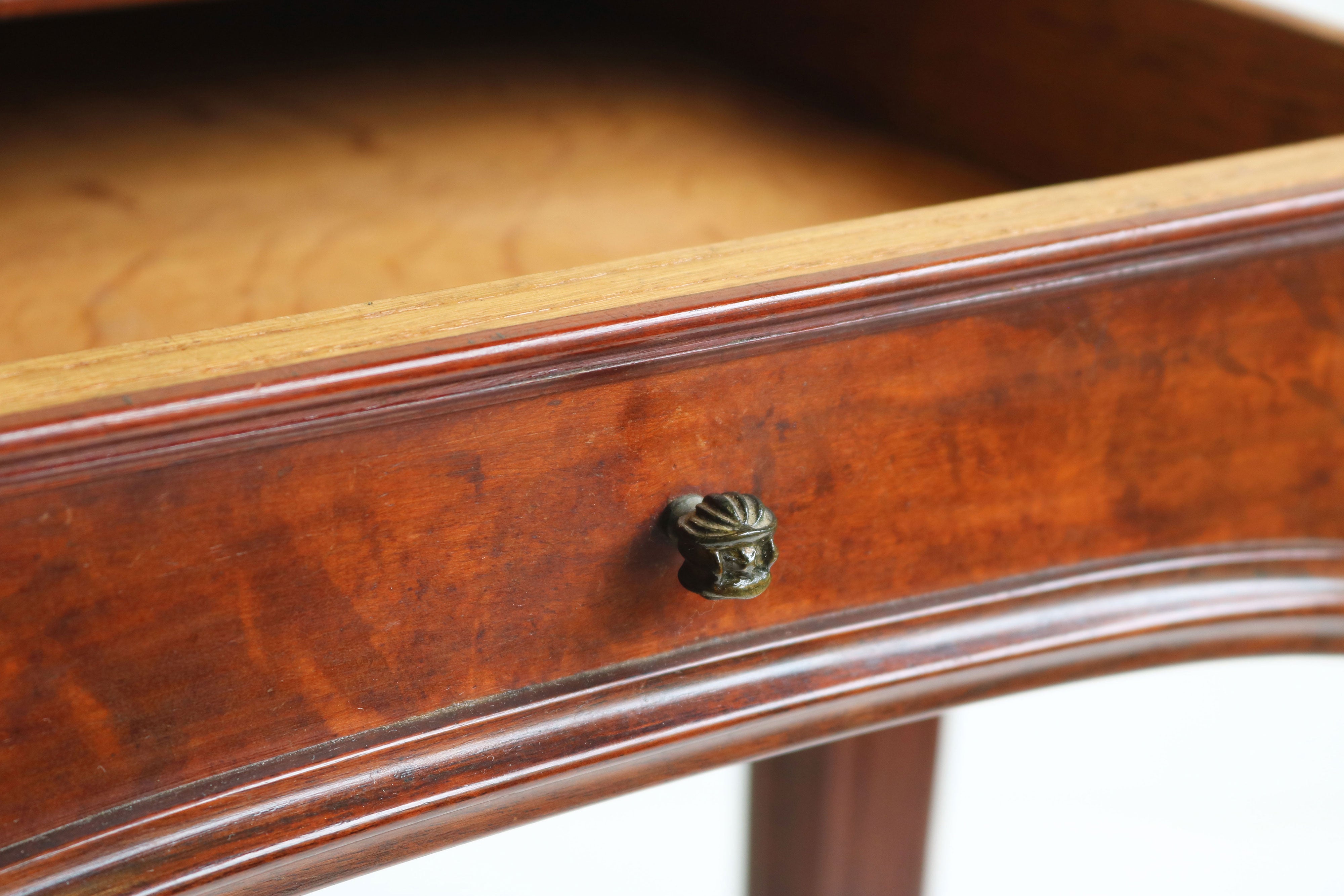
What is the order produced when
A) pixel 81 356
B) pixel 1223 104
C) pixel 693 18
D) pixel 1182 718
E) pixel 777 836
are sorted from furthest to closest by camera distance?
pixel 1182 718 → pixel 693 18 → pixel 777 836 → pixel 1223 104 → pixel 81 356

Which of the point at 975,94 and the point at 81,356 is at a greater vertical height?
the point at 975,94

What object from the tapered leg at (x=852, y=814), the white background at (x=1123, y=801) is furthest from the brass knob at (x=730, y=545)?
the white background at (x=1123, y=801)

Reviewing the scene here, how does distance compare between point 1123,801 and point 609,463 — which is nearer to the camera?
point 609,463

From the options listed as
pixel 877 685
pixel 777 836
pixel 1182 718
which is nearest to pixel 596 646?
pixel 877 685

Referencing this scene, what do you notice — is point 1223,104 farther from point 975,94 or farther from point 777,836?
point 777,836

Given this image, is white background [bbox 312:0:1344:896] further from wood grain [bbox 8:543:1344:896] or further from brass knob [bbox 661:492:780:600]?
brass knob [bbox 661:492:780:600]

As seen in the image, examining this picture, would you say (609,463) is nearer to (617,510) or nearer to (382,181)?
(617,510)

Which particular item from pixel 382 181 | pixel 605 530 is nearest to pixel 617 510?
pixel 605 530
